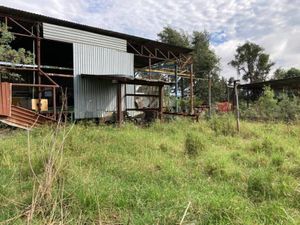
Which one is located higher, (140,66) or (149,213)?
(140,66)

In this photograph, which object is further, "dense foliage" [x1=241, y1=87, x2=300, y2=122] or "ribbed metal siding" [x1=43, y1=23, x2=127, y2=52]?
"dense foliage" [x1=241, y1=87, x2=300, y2=122]

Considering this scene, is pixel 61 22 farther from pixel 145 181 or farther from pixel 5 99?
pixel 145 181

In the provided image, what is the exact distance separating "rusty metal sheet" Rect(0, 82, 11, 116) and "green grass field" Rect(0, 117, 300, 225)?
208 centimetres

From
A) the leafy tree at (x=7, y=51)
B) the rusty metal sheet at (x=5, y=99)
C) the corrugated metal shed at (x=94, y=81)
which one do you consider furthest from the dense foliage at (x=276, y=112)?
the rusty metal sheet at (x=5, y=99)

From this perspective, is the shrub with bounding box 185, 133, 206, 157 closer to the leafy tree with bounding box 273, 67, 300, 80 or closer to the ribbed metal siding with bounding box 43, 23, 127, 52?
the ribbed metal siding with bounding box 43, 23, 127, 52

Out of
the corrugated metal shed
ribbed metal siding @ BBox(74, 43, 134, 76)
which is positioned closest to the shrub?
the corrugated metal shed

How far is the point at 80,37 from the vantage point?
15.5 metres

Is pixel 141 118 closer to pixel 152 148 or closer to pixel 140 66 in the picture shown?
pixel 140 66

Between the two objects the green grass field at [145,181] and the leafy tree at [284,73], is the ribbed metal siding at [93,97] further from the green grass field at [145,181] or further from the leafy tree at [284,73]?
the leafy tree at [284,73]

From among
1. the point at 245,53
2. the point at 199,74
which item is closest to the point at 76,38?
the point at 199,74

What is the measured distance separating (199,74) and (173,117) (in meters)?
20.4

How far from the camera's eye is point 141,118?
18.6m

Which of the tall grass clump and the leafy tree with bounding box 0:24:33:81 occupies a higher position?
the leafy tree with bounding box 0:24:33:81

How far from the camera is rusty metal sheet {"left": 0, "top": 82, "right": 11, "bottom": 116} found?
10.9 m
